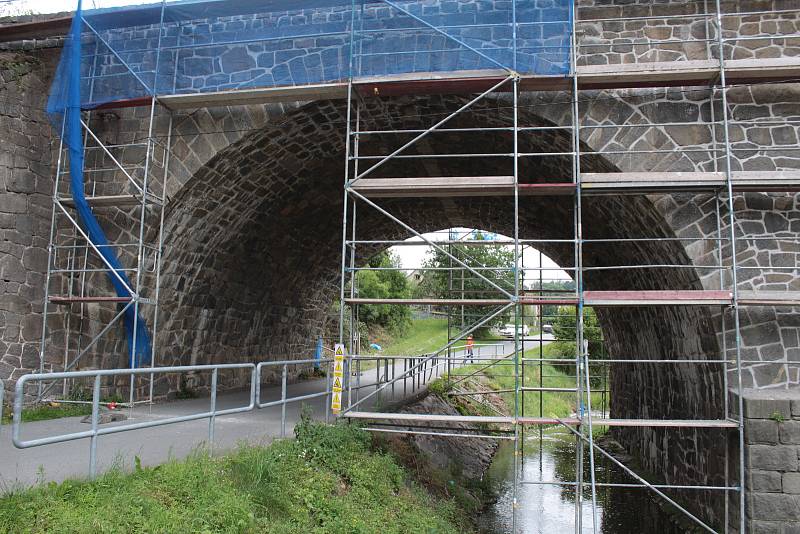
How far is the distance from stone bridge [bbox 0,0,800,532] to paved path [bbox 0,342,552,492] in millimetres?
1984

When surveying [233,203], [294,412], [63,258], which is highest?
[233,203]

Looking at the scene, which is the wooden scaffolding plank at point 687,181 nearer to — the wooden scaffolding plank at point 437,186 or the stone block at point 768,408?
the wooden scaffolding plank at point 437,186

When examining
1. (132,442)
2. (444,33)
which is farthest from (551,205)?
(132,442)

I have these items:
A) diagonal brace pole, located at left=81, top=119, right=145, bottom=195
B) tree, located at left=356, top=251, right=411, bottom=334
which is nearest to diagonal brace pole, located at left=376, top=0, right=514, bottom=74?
diagonal brace pole, located at left=81, top=119, right=145, bottom=195

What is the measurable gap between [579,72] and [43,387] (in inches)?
358

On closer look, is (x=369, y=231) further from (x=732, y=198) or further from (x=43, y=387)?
(x=732, y=198)

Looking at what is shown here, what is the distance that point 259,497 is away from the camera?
566cm

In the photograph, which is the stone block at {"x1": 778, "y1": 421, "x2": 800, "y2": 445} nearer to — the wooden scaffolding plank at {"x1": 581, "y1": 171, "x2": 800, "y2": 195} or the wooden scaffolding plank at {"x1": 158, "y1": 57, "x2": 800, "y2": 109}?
the wooden scaffolding plank at {"x1": 581, "y1": 171, "x2": 800, "y2": 195}

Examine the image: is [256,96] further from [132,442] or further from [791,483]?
[791,483]

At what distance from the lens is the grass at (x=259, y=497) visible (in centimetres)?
455

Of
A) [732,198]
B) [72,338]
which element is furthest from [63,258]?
[732,198]

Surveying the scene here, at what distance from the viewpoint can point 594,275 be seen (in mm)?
14398

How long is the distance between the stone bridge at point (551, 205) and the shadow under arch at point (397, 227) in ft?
0.15

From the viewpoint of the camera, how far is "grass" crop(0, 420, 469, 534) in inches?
179
